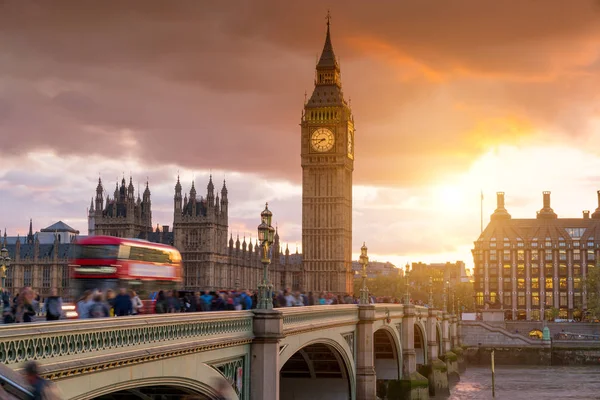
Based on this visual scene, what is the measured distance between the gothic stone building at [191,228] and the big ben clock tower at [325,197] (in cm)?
1233

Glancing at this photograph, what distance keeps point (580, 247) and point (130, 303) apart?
455 ft

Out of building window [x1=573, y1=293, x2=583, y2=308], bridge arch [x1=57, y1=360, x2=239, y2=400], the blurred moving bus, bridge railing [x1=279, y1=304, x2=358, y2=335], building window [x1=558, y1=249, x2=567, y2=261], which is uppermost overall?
building window [x1=558, y1=249, x2=567, y2=261]

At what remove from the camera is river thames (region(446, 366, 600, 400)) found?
66438 mm

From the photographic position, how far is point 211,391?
764 inches

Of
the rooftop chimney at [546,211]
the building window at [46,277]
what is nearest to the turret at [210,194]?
the building window at [46,277]

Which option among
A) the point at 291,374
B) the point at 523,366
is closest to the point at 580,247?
the point at 523,366

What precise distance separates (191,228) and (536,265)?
6141 cm

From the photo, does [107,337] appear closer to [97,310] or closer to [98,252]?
[97,310]

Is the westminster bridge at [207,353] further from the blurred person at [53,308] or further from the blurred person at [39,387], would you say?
the blurred person at [53,308]

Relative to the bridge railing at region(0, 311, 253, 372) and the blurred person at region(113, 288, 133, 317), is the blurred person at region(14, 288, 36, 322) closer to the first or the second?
the blurred person at region(113, 288, 133, 317)

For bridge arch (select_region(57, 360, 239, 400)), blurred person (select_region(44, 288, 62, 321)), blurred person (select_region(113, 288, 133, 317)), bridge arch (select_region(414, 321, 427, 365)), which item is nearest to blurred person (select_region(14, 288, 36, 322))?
blurred person (select_region(44, 288, 62, 321))

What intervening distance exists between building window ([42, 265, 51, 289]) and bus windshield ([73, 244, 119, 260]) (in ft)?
267

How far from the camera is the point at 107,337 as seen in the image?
1511 centimetres

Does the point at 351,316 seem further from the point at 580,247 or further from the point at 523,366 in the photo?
the point at 580,247
